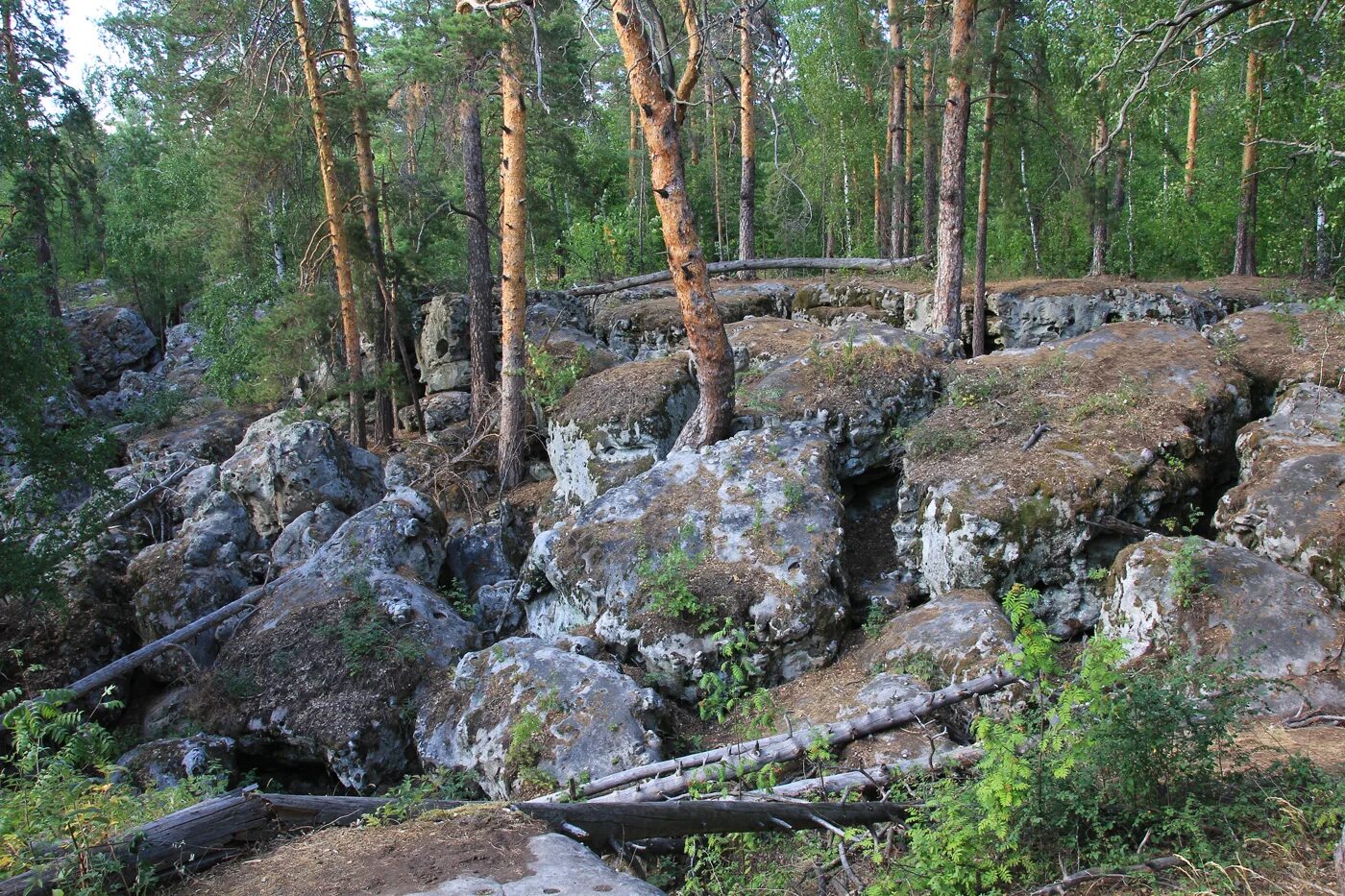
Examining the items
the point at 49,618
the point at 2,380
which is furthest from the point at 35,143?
the point at 49,618

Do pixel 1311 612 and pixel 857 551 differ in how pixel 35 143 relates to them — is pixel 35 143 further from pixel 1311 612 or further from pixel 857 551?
pixel 1311 612

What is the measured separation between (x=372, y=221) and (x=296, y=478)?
509cm

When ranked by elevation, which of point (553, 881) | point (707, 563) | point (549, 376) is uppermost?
point (549, 376)

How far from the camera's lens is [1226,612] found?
6469 mm

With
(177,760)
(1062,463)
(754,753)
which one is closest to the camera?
(754,753)

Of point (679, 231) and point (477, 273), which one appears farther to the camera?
point (477, 273)

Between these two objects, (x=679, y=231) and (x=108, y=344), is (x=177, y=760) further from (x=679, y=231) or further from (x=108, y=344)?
(x=108, y=344)

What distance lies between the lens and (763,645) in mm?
7867

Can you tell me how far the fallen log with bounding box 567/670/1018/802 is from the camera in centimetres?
500

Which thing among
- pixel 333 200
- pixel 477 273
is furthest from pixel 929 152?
pixel 333 200

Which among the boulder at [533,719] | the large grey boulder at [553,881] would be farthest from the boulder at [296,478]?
the large grey boulder at [553,881]

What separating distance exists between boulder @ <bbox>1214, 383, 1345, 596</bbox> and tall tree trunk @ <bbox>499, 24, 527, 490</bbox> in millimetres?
9225

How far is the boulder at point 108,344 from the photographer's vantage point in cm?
2511

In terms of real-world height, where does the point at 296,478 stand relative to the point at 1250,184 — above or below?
below
